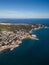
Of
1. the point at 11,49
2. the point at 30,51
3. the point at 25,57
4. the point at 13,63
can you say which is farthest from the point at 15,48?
the point at 13,63

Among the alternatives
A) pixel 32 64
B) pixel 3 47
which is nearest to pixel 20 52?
pixel 3 47

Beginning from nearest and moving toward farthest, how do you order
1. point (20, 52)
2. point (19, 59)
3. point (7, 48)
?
point (19, 59) < point (20, 52) < point (7, 48)

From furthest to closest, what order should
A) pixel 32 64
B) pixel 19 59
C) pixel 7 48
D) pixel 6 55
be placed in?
1. pixel 7 48
2. pixel 6 55
3. pixel 19 59
4. pixel 32 64

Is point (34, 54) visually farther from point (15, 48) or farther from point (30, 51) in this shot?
point (15, 48)

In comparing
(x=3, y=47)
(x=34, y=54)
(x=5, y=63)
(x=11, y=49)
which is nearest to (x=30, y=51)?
(x=34, y=54)

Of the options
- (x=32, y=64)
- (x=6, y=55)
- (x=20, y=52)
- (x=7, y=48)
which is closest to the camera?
(x=32, y=64)

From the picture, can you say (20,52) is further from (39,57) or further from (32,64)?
(32,64)

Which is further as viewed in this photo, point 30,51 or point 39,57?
point 30,51

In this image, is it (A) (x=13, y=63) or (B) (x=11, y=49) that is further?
(B) (x=11, y=49)
